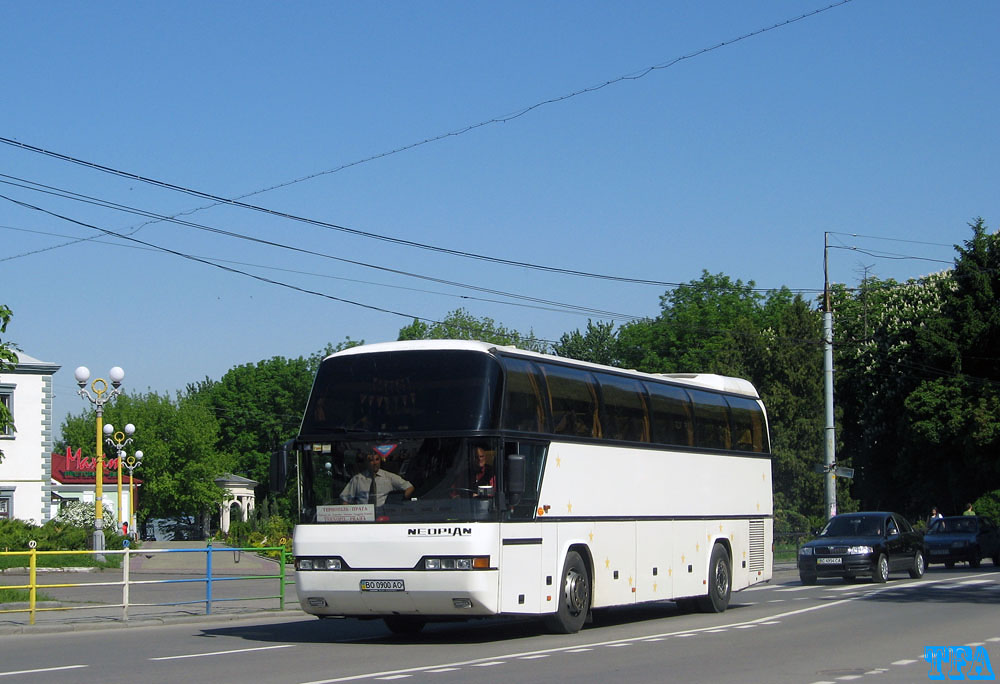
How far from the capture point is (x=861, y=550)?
94.0 feet

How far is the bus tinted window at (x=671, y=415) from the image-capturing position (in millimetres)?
19500

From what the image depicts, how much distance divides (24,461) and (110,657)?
4081 centimetres

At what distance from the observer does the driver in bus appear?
1516 centimetres

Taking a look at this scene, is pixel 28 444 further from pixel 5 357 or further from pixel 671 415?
pixel 671 415

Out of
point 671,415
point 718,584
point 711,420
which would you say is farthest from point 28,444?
point 671,415

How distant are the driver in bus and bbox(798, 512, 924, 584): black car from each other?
16.3 m

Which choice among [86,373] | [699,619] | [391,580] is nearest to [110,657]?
[391,580]

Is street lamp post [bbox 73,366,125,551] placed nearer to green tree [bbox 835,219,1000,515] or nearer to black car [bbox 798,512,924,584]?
black car [bbox 798,512,924,584]

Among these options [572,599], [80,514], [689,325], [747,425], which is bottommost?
[80,514]

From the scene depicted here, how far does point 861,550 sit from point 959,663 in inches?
660

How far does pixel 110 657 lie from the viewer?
13.8 meters

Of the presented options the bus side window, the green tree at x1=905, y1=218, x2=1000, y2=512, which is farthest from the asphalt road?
the green tree at x1=905, y1=218, x2=1000, y2=512

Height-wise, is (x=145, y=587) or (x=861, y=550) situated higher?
(x=861, y=550)

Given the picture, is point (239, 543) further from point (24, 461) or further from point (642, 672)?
point (642, 672)
